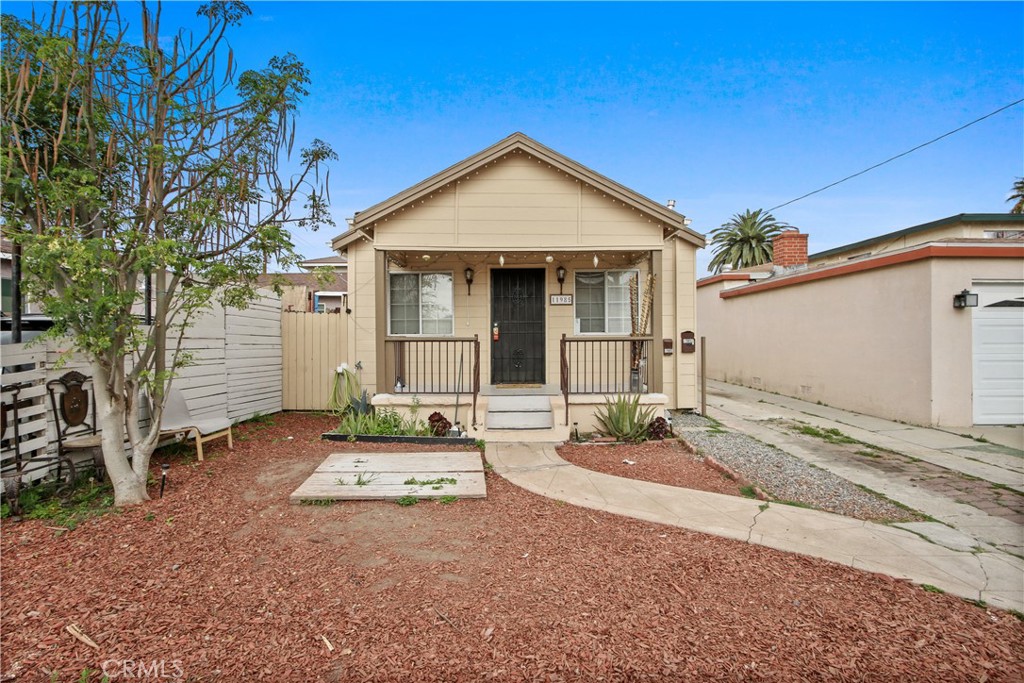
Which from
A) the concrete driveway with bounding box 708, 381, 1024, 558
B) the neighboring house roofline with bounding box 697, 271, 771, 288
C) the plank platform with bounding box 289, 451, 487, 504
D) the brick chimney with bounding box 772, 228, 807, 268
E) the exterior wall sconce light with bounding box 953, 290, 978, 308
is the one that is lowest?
the concrete driveway with bounding box 708, 381, 1024, 558

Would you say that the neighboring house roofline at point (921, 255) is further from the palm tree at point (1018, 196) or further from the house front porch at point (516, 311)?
the palm tree at point (1018, 196)

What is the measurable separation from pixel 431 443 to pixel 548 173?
4693 millimetres

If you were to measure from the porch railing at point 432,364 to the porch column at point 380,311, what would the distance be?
100 millimetres

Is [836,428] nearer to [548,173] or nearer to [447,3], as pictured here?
[548,173]

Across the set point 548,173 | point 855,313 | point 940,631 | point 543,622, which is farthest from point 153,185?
point 855,313

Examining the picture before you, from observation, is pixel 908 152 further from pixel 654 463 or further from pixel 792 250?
pixel 654 463

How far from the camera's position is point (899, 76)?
11156 mm

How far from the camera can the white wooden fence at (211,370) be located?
164 inches

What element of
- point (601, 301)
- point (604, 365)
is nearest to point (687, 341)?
point (604, 365)

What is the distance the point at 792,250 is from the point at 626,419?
976cm

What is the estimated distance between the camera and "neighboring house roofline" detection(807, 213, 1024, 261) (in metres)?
12.8

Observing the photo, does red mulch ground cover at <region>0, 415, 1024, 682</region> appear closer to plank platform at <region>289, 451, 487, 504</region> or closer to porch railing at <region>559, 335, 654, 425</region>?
plank platform at <region>289, 451, 487, 504</region>

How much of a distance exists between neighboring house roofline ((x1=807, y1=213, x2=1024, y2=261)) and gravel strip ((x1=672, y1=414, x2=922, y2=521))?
39.3 ft

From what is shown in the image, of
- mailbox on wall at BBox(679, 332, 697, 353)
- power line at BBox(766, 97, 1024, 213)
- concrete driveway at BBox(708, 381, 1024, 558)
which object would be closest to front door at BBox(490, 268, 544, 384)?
mailbox on wall at BBox(679, 332, 697, 353)
